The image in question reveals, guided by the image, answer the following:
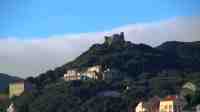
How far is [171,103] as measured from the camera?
70750 millimetres

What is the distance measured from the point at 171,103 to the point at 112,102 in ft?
51.3

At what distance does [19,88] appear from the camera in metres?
111

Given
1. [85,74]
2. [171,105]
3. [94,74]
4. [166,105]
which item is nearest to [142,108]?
[166,105]

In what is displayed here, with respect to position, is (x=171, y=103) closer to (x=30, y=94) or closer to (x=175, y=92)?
(x=175, y=92)

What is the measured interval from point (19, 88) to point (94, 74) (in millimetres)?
9796

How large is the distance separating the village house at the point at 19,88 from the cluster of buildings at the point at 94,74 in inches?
196

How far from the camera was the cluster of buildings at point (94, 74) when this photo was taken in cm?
10981

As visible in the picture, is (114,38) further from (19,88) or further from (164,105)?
(164,105)

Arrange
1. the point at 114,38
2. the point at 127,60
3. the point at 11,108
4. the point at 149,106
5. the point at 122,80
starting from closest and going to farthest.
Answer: the point at 149,106 → the point at 11,108 → the point at 122,80 → the point at 127,60 → the point at 114,38

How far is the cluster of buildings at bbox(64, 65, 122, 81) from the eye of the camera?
4323 inches

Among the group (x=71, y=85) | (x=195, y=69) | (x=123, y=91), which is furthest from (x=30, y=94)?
(x=195, y=69)

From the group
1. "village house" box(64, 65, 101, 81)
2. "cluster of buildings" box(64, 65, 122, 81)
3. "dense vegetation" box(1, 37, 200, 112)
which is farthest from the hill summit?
"village house" box(64, 65, 101, 81)

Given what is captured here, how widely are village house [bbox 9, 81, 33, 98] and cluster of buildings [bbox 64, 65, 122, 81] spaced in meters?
4.97

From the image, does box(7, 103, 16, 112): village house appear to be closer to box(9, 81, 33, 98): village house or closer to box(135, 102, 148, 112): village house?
box(9, 81, 33, 98): village house
